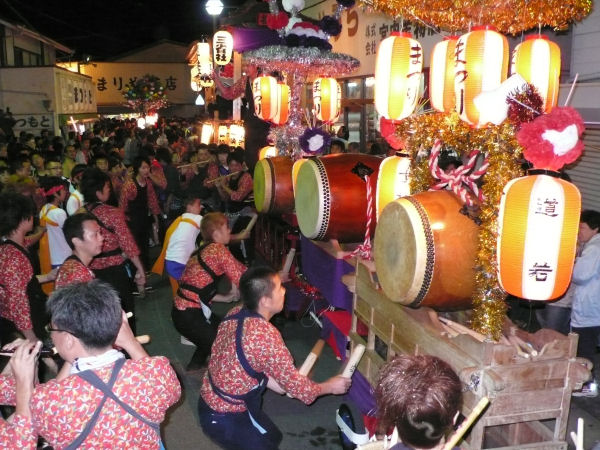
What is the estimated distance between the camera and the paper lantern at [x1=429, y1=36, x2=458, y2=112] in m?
3.78

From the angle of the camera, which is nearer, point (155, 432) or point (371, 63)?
point (155, 432)

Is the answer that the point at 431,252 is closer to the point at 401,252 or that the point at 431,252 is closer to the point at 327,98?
the point at 401,252

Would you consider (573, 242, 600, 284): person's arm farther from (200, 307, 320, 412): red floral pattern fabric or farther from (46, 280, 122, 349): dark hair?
(46, 280, 122, 349): dark hair

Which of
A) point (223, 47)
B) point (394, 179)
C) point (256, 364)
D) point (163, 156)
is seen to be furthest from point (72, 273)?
point (223, 47)

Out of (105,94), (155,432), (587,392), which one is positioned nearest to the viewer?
(155,432)

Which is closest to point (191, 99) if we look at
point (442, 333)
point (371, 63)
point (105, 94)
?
point (105, 94)

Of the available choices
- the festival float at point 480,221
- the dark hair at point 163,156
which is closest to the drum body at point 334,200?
the festival float at point 480,221

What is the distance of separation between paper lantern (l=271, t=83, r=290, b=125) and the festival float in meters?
4.11

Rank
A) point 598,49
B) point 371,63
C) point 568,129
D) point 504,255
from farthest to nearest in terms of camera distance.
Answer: point 371,63, point 598,49, point 504,255, point 568,129

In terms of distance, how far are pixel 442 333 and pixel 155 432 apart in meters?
1.65

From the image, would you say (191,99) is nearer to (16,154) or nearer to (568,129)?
(16,154)

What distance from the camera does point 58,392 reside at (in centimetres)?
192

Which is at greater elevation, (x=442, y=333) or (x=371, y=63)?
(x=371, y=63)

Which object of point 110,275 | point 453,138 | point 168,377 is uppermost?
point 453,138
